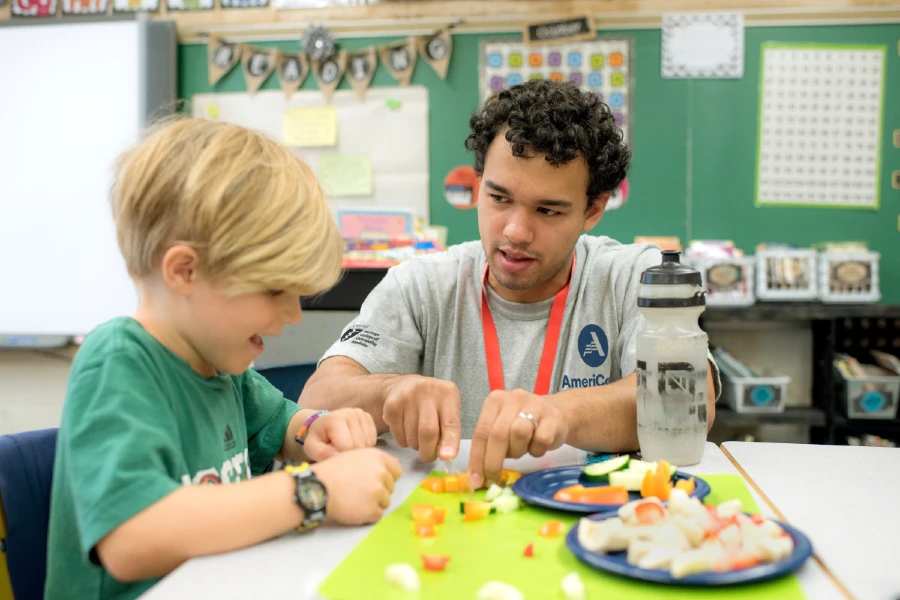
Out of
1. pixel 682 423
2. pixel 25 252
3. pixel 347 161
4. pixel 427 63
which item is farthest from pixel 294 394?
pixel 25 252

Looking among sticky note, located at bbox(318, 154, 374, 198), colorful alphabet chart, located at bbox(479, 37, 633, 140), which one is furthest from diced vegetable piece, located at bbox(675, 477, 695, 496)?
sticky note, located at bbox(318, 154, 374, 198)

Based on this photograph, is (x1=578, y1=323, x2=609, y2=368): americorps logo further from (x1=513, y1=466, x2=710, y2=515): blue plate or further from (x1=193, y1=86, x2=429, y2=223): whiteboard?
(x1=193, y1=86, x2=429, y2=223): whiteboard

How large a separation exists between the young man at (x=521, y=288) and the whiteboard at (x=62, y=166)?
184 cm

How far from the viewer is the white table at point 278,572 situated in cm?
64

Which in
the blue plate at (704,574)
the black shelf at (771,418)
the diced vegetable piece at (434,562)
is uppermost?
the blue plate at (704,574)

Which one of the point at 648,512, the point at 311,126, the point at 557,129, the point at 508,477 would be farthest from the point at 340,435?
the point at 311,126

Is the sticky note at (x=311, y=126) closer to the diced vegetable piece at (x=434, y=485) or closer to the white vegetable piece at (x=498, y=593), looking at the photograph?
the diced vegetable piece at (x=434, y=485)

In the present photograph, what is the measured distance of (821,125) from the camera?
2.83 m

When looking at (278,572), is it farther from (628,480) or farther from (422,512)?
(628,480)

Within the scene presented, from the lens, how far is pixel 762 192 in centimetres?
286

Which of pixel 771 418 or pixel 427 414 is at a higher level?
pixel 427 414

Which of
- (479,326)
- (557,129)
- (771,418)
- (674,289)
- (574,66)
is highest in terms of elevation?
(574,66)

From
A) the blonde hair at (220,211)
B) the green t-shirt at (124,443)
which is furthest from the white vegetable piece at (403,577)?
the blonde hair at (220,211)

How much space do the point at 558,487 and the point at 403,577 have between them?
1.03ft
